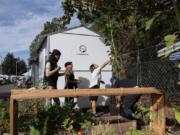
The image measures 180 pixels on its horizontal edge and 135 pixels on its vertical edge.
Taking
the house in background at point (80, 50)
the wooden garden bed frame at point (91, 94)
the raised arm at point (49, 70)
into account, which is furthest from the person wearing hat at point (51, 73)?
the house in background at point (80, 50)

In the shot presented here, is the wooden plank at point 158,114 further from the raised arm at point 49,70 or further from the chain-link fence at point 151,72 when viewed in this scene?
the chain-link fence at point 151,72

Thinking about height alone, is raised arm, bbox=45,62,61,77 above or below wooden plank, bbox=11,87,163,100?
above

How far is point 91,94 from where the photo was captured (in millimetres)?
1569

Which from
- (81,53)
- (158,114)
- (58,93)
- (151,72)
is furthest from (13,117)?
(81,53)

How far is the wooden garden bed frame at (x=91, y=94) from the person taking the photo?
1.45 meters

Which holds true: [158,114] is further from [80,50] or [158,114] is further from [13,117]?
[80,50]

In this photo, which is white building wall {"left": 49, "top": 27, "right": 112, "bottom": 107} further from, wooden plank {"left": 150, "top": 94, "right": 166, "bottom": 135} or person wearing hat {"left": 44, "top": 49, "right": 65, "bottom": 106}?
wooden plank {"left": 150, "top": 94, "right": 166, "bottom": 135}

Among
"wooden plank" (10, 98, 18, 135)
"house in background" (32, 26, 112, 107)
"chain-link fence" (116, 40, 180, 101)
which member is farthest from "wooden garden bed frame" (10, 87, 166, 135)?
"house in background" (32, 26, 112, 107)

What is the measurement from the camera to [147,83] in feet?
17.5

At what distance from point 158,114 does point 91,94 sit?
0.95 meters

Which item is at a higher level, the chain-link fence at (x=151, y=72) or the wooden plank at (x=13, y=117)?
the chain-link fence at (x=151, y=72)

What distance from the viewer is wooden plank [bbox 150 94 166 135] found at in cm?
183

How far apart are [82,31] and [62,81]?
85.0 inches

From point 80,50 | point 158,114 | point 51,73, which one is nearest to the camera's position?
point 158,114
